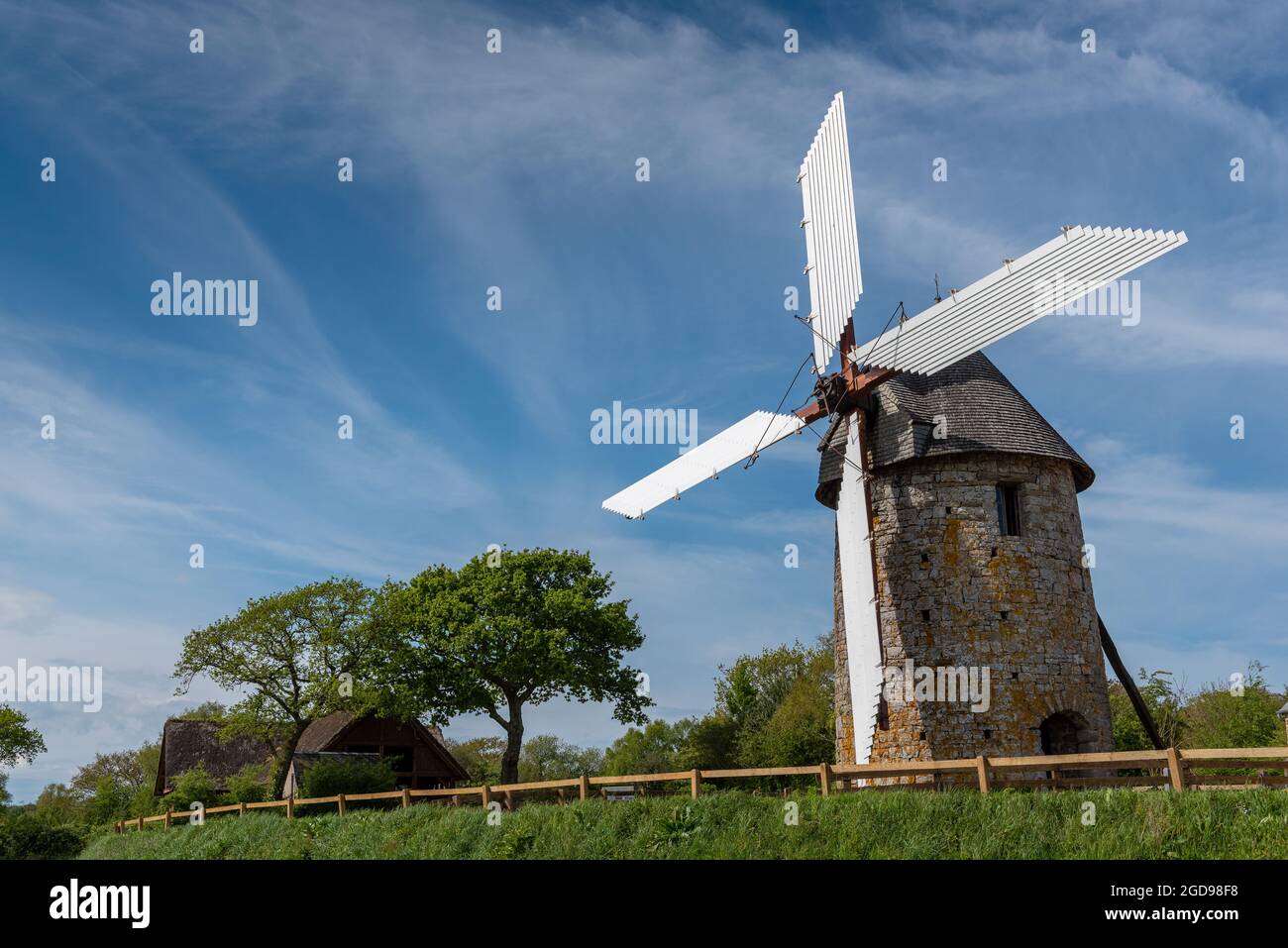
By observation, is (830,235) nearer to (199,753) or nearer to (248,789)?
(248,789)

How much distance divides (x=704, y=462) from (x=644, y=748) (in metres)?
56.8

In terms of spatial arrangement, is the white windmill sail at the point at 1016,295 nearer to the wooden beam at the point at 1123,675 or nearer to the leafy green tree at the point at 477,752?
the wooden beam at the point at 1123,675

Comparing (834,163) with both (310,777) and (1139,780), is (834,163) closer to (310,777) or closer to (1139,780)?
(1139,780)

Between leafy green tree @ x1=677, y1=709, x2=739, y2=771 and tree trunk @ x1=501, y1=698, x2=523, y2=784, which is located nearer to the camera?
tree trunk @ x1=501, y1=698, x2=523, y2=784

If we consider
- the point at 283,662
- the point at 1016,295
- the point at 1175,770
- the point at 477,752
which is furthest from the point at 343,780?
the point at 477,752

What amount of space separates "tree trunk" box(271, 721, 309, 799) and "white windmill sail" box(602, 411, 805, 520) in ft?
54.5

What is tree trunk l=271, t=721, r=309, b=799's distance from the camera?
35031mm

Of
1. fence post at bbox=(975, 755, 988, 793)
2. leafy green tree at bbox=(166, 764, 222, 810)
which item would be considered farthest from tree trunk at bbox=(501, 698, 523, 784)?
fence post at bbox=(975, 755, 988, 793)

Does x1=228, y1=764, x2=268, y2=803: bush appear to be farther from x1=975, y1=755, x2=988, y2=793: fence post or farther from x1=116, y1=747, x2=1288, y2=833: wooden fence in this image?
x1=975, y1=755, x2=988, y2=793: fence post

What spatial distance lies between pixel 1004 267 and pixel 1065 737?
31.3 feet

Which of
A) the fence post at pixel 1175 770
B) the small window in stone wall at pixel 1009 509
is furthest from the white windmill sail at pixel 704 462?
the fence post at pixel 1175 770

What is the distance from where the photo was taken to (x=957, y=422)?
2159cm

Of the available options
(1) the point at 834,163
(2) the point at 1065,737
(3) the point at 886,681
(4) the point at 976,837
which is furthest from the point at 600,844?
(1) the point at 834,163

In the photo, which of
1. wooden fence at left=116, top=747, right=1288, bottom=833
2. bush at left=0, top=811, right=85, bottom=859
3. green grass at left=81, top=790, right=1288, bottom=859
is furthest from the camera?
bush at left=0, top=811, right=85, bottom=859
